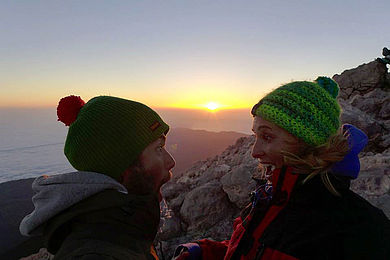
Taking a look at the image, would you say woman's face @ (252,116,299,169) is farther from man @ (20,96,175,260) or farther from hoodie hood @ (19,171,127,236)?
hoodie hood @ (19,171,127,236)

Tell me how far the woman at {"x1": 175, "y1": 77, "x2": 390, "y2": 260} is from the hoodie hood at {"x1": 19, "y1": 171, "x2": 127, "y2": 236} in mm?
1385

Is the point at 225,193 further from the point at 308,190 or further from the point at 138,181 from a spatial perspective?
the point at 138,181

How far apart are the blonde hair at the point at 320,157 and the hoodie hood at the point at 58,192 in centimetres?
156

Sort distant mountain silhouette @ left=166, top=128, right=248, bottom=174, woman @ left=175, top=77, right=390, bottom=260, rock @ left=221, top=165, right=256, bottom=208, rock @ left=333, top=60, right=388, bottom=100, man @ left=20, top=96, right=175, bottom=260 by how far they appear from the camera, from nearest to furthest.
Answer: man @ left=20, top=96, right=175, bottom=260
woman @ left=175, top=77, right=390, bottom=260
rock @ left=221, top=165, right=256, bottom=208
rock @ left=333, top=60, right=388, bottom=100
distant mountain silhouette @ left=166, top=128, right=248, bottom=174

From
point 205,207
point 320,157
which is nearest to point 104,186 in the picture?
point 320,157

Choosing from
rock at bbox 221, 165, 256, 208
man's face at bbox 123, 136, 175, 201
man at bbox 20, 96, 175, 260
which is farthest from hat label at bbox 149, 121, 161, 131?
rock at bbox 221, 165, 256, 208

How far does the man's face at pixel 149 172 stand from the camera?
2.04 meters

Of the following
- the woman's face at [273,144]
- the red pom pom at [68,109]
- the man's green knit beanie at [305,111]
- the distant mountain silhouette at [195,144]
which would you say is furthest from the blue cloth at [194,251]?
the distant mountain silhouette at [195,144]

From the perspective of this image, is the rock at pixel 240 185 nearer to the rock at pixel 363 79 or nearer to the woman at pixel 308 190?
the woman at pixel 308 190

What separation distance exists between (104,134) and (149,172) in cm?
49

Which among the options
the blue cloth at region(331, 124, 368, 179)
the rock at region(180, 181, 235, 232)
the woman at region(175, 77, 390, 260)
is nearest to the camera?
the woman at region(175, 77, 390, 260)

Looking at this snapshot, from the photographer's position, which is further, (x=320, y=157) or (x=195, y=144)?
(x=195, y=144)

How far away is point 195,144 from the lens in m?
98.4

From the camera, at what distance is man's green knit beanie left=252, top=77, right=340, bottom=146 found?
229cm
